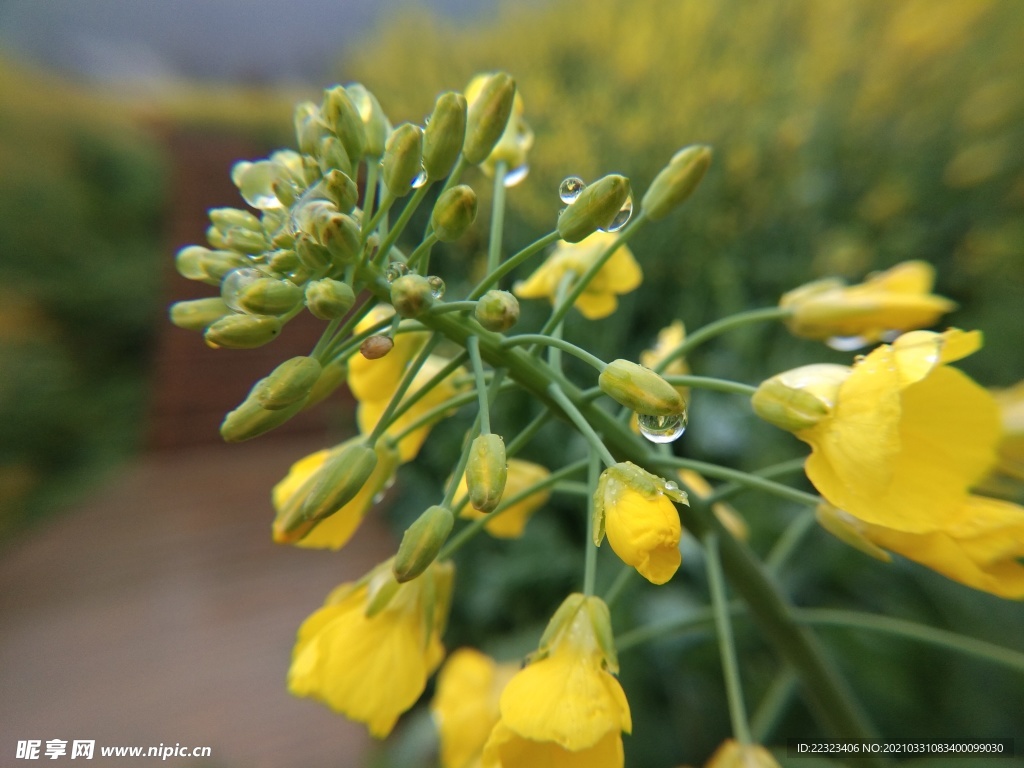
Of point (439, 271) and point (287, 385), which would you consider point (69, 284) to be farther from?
point (287, 385)

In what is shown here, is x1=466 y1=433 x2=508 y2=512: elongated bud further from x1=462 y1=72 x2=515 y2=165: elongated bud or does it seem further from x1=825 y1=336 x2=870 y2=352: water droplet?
x1=825 y1=336 x2=870 y2=352: water droplet

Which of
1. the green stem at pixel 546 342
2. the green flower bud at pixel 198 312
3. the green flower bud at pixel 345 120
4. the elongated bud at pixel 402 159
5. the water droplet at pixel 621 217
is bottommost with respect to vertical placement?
the green stem at pixel 546 342

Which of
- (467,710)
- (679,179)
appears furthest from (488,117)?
(467,710)

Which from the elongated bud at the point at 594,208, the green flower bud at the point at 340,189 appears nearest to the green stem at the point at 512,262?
the elongated bud at the point at 594,208

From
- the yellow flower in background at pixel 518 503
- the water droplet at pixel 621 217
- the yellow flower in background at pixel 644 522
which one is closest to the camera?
the yellow flower in background at pixel 644 522

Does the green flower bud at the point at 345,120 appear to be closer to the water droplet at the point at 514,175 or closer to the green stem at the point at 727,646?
the water droplet at the point at 514,175

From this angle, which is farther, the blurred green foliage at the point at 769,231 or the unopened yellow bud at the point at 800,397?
the blurred green foliage at the point at 769,231
